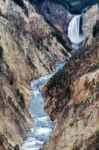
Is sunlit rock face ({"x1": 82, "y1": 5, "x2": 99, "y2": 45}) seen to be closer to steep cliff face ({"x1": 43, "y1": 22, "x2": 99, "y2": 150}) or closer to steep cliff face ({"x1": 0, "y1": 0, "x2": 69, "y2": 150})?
steep cliff face ({"x1": 0, "y1": 0, "x2": 69, "y2": 150})

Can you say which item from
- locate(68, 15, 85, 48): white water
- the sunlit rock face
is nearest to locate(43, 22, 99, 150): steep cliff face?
locate(68, 15, 85, 48): white water

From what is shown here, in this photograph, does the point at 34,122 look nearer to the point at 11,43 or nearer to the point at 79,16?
the point at 11,43

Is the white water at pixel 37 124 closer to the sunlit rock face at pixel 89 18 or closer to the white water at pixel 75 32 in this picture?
the white water at pixel 75 32

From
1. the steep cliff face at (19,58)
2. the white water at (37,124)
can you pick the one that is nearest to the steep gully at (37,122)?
the white water at (37,124)

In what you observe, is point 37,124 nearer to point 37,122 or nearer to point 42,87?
point 37,122

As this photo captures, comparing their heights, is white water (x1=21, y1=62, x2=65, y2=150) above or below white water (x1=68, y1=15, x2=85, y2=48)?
below

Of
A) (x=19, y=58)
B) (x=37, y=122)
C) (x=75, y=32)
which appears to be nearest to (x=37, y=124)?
(x=37, y=122)

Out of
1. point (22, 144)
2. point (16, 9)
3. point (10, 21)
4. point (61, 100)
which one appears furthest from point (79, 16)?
point (22, 144)
